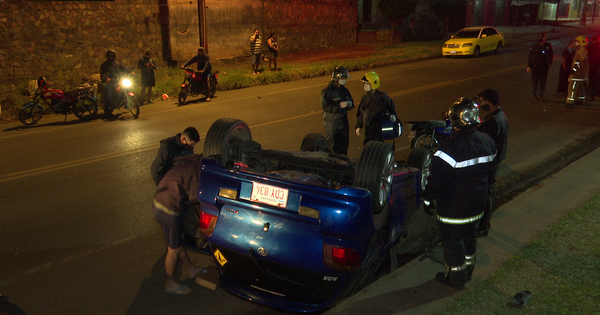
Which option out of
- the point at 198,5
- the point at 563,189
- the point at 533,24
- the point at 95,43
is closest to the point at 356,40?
the point at 198,5

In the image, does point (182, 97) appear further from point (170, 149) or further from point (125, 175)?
point (170, 149)

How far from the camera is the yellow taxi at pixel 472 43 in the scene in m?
26.2

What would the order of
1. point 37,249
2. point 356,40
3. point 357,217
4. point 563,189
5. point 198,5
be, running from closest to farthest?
point 357,217 < point 37,249 < point 563,189 < point 198,5 < point 356,40

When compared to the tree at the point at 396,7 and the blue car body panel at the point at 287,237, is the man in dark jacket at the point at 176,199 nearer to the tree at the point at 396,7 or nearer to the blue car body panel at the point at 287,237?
the blue car body panel at the point at 287,237

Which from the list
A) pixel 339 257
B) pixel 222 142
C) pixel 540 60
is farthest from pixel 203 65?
pixel 339 257

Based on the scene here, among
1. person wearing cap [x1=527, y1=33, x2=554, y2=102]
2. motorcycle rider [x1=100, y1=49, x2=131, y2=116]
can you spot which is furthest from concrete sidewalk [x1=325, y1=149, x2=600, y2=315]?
motorcycle rider [x1=100, y1=49, x2=131, y2=116]

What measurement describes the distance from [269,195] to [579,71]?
12818mm

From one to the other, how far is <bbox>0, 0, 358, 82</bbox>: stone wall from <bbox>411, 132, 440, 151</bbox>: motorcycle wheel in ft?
42.5

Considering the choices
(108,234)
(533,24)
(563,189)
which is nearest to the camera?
(108,234)

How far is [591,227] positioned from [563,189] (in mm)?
1475

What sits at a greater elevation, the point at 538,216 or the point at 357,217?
the point at 357,217

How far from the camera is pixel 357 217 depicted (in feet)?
11.3

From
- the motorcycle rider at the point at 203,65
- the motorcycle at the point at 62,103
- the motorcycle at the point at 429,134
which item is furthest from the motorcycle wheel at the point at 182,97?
the motorcycle at the point at 429,134

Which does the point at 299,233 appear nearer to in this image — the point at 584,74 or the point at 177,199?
the point at 177,199
